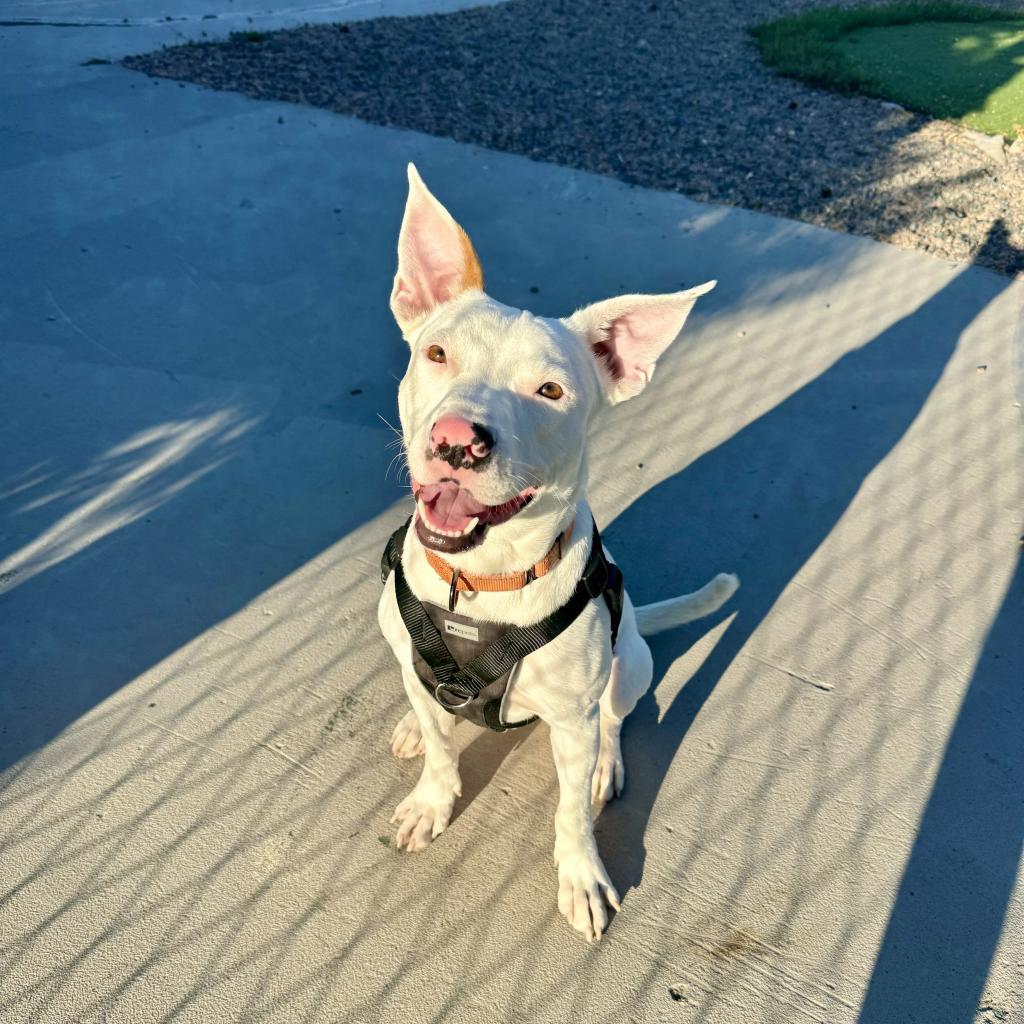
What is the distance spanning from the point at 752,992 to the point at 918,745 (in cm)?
109

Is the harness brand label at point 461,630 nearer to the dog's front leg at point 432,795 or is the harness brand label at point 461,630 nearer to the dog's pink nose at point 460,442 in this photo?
the dog's front leg at point 432,795

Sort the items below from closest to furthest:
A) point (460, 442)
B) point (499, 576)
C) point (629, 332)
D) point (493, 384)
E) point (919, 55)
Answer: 1. point (460, 442)
2. point (493, 384)
3. point (499, 576)
4. point (629, 332)
5. point (919, 55)

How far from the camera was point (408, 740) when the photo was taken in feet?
9.04

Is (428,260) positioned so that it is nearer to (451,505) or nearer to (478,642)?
(451,505)

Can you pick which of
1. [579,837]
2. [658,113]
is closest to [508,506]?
[579,837]

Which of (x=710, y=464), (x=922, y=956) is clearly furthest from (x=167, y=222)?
(x=922, y=956)

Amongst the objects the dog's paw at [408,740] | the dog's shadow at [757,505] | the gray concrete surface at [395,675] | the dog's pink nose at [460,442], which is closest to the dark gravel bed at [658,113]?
the gray concrete surface at [395,675]

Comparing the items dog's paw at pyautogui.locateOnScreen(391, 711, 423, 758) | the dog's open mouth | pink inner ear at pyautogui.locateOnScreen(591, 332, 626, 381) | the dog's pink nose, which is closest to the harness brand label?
the dog's open mouth

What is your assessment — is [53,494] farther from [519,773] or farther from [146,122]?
[146,122]

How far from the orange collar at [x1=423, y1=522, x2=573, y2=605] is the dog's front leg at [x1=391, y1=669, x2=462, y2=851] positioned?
47 centimetres

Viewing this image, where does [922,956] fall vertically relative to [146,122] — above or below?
below

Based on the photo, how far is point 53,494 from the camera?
360cm

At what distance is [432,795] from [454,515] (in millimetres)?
1053

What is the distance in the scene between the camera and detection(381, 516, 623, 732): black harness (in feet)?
6.98
